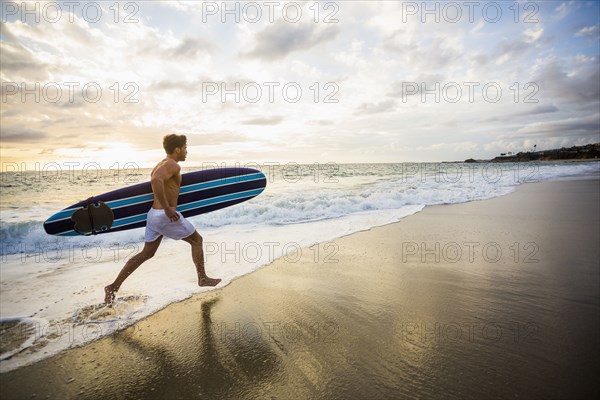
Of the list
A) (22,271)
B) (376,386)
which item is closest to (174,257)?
(22,271)

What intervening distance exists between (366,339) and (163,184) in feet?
8.36

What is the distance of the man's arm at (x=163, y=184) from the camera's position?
310 centimetres

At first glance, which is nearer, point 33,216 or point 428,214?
point 428,214

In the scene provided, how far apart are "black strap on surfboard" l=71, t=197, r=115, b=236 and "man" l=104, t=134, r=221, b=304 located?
1.37 meters

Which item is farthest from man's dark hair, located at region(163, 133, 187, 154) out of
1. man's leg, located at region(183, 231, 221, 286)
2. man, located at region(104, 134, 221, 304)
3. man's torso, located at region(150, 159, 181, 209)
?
man's leg, located at region(183, 231, 221, 286)

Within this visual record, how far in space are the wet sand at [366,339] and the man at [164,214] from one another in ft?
2.20

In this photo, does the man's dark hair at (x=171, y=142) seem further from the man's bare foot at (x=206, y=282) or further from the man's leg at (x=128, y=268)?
the man's bare foot at (x=206, y=282)

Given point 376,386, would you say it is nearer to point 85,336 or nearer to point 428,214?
point 85,336

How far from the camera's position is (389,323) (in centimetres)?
262

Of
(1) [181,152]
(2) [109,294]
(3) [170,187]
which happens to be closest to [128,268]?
(2) [109,294]

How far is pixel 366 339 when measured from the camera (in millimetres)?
2385

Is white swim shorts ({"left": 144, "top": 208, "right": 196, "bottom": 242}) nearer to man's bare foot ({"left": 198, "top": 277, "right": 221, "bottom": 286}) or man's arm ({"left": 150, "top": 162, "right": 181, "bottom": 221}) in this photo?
man's arm ({"left": 150, "top": 162, "right": 181, "bottom": 221})

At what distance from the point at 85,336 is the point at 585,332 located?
167 inches

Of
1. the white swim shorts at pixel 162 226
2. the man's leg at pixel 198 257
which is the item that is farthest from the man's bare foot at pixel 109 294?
the man's leg at pixel 198 257
